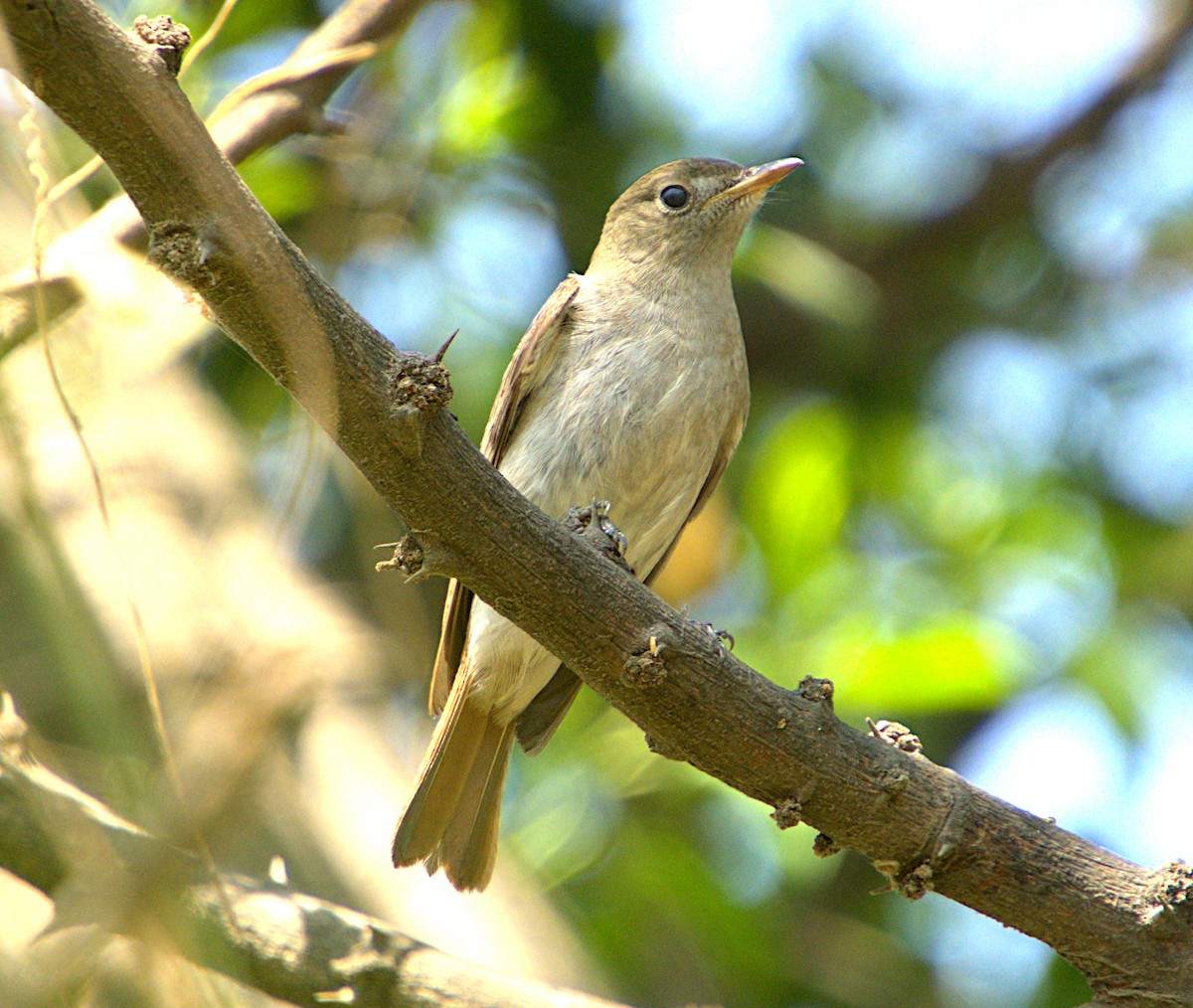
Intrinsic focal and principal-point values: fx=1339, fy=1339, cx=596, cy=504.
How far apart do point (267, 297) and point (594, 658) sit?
0.94 metres

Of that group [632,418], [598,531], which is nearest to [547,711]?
[632,418]

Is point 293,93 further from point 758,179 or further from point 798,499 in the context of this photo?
point 798,499

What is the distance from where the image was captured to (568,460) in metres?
3.95

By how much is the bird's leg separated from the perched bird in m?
0.93

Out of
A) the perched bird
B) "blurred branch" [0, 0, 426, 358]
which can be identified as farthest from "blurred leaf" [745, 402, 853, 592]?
"blurred branch" [0, 0, 426, 358]

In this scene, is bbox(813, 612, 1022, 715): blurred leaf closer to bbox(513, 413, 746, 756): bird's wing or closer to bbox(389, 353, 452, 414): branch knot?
bbox(513, 413, 746, 756): bird's wing

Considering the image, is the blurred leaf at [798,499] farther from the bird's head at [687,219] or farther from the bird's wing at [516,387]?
the bird's wing at [516,387]

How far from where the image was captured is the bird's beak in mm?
4516

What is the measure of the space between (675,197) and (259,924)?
292 centimetres

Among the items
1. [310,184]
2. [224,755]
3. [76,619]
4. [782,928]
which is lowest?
[76,619]

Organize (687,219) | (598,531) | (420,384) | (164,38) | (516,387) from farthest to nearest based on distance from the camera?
1. (687,219)
2. (516,387)
3. (598,531)
4. (420,384)
5. (164,38)

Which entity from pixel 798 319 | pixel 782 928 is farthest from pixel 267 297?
pixel 798 319

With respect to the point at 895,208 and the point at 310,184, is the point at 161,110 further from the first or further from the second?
the point at 895,208

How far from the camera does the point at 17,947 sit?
2.42 m
